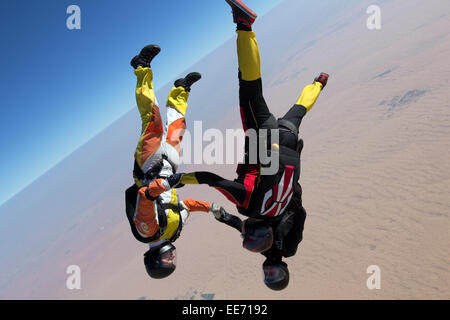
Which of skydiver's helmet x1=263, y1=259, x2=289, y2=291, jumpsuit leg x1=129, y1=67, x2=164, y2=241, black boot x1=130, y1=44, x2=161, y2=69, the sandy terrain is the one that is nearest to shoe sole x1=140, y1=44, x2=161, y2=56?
black boot x1=130, y1=44, x2=161, y2=69

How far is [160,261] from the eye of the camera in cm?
222

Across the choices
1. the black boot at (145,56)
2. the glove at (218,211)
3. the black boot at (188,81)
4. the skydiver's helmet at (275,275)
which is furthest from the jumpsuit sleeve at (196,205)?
the black boot at (145,56)

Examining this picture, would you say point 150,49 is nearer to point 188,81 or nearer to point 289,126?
point 188,81

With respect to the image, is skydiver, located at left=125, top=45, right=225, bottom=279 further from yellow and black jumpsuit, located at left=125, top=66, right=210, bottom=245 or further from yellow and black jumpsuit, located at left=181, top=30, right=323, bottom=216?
yellow and black jumpsuit, located at left=181, top=30, right=323, bottom=216

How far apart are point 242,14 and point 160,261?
1.99 metres

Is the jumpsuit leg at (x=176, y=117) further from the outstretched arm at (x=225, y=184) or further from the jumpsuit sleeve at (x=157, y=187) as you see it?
the outstretched arm at (x=225, y=184)

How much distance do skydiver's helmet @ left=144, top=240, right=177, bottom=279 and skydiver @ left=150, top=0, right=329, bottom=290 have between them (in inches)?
27.5

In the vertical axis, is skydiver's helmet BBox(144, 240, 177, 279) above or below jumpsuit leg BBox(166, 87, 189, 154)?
below

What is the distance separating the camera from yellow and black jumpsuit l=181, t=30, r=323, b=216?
1.60 m

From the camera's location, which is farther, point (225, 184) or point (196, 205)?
point (196, 205)

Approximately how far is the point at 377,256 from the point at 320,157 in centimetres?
909

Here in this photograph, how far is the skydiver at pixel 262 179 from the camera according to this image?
1601 millimetres

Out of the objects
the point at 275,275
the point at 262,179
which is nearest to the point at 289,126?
the point at 262,179
